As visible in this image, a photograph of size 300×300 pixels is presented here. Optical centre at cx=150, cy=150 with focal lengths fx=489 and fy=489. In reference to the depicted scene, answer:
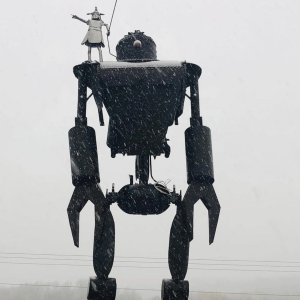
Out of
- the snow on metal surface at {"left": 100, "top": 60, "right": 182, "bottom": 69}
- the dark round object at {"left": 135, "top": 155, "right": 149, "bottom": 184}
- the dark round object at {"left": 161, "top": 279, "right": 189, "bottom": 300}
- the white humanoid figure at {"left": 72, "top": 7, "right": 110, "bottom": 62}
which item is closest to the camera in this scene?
the dark round object at {"left": 161, "top": 279, "right": 189, "bottom": 300}

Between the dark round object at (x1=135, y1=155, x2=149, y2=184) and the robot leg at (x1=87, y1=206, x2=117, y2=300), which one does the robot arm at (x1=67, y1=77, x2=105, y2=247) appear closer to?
the robot leg at (x1=87, y1=206, x2=117, y2=300)

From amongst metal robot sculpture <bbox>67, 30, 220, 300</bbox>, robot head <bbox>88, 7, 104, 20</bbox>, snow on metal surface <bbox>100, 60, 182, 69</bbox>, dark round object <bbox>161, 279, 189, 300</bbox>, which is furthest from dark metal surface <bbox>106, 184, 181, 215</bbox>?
robot head <bbox>88, 7, 104, 20</bbox>

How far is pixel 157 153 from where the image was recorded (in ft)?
13.5

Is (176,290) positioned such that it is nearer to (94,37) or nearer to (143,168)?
(143,168)

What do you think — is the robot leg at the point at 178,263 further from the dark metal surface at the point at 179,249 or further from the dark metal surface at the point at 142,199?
the dark metal surface at the point at 142,199

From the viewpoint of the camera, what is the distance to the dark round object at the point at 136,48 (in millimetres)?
4469

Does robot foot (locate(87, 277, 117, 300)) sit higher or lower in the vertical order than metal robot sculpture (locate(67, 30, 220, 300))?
lower

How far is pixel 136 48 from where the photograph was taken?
4.47 metres

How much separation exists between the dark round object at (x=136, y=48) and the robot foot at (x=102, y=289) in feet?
6.46

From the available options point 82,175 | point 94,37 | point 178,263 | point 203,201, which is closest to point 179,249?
point 178,263

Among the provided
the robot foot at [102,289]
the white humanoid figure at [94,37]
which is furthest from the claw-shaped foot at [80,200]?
the white humanoid figure at [94,37]

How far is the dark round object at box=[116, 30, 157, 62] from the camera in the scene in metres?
4.47

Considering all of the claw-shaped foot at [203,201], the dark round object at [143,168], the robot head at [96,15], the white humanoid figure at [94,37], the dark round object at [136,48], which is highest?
the robot head at [96,15]

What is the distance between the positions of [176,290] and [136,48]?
216 centimetres
